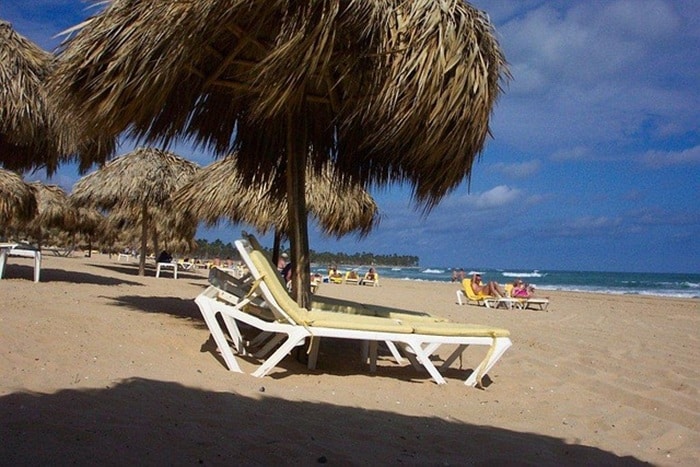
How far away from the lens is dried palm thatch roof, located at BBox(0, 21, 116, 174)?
7832 millimetres

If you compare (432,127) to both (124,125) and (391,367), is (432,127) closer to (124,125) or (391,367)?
(391,367)

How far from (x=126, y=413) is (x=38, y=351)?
143cm

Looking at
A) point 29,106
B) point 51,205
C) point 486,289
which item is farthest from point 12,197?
point 51,205

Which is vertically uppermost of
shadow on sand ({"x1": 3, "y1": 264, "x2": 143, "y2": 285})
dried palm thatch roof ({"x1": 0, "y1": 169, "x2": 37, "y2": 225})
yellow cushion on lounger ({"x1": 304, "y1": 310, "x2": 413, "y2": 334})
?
dried palm thatch roof ({"x1": 0, "y1": 169, "x2": 37, "y2": 225})

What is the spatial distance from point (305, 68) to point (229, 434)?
103 inches

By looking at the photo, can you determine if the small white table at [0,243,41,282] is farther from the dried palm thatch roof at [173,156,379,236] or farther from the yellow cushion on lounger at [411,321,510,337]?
the yellow cushion on lounger at [411,321,510,337]

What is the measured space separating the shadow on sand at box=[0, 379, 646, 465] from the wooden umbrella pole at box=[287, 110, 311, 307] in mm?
1895

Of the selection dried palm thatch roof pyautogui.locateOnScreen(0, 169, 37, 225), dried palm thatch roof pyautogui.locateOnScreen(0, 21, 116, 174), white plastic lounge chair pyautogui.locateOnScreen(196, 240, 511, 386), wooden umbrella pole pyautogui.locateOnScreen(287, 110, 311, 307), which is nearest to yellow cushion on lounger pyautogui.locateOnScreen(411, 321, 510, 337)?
white plastic lounge chair pyautogui.locateOnScreen(196, 240, 511, 386)

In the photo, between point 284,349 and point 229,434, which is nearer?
point 229,434

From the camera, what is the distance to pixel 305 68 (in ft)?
13.5

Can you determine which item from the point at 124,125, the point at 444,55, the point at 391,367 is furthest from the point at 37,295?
the point at 444,55

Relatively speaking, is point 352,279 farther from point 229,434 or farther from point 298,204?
point 229,434

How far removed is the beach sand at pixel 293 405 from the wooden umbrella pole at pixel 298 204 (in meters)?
0.76

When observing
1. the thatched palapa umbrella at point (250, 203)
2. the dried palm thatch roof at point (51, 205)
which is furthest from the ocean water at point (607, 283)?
the dried palm thatch roof at point (51, 205)
